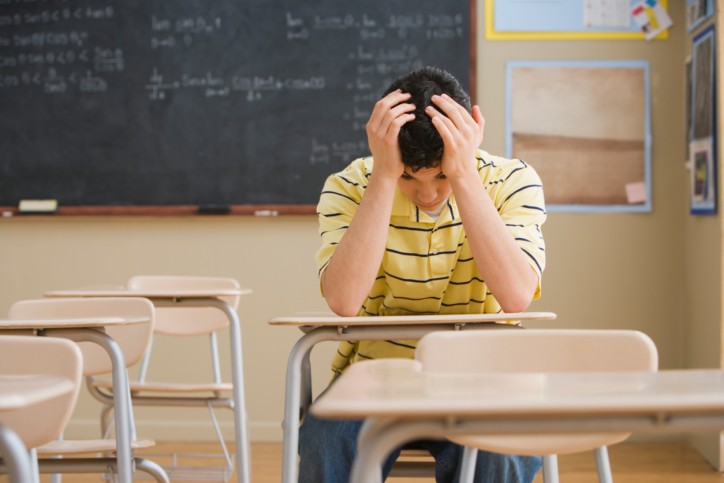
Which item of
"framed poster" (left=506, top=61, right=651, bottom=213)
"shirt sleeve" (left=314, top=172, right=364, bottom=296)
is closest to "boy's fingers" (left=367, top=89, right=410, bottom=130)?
"shirt sleeve" (left=314, top=172, right=364, bottom=296)

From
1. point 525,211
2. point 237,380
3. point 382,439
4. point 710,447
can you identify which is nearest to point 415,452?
point 525,211

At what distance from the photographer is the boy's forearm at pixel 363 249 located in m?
1.54

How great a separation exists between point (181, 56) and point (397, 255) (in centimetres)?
231

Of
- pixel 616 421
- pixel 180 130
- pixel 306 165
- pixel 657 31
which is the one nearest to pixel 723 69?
pixel 657 31

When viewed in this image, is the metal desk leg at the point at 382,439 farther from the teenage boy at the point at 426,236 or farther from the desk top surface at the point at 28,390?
the teenage boy at the point at 426,236

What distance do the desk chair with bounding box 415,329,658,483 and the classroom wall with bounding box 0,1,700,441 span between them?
2353mm

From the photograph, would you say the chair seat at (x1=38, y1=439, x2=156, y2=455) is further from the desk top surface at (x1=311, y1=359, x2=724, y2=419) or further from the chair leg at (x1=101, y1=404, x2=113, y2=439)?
the desk top surface at (x1=311, y1=359, x2=724, y2=419)

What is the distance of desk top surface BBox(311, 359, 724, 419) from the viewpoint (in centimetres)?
60

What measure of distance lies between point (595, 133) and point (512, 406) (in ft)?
10.0

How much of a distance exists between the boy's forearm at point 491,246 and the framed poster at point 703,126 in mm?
1834

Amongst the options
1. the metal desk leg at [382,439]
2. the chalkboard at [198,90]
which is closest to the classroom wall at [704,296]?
the chalkboard at [198,90]

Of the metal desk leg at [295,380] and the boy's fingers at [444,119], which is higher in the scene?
the boy's fingers at [444,119]

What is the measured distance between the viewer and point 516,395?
2.11ft

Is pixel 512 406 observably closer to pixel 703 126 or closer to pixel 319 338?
pixel 319 338
